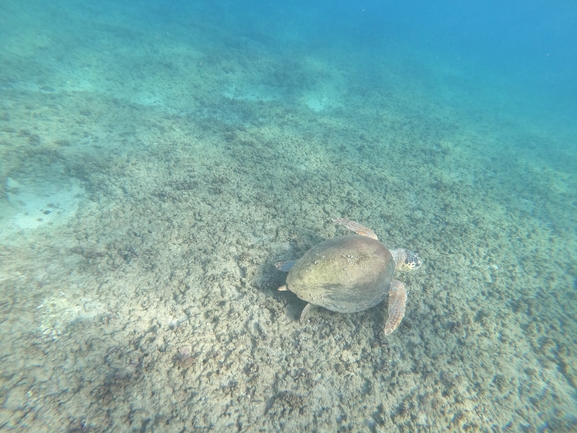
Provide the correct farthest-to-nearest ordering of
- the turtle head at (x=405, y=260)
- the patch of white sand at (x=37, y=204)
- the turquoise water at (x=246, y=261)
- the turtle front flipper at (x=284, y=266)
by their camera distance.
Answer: the patch of white sand at (x=37, y=204), the turtle head at (x=405, y=260), the turtle front flipper at (x=284, y=266), the turquoise water at (x=246, y=261)

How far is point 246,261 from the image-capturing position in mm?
3117

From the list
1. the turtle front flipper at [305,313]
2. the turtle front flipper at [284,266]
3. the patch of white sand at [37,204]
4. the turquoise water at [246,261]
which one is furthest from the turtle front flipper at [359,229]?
the patch of white sand at [37,204]

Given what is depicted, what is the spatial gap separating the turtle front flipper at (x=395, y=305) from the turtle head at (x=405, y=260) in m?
0.36

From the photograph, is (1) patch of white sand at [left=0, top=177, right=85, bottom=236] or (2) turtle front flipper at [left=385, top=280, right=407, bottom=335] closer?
(2) turtle front flipper at [left=385, top=280, right=407, bottom=335]

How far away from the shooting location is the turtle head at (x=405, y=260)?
3076 millimetres

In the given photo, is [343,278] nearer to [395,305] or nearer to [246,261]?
[395,305]

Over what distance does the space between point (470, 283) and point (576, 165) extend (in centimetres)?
872

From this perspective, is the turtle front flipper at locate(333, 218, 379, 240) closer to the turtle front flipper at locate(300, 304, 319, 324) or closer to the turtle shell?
the turtle shell

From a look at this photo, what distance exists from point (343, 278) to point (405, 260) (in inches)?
44.7

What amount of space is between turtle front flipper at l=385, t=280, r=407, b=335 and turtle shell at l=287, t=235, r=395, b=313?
21cm

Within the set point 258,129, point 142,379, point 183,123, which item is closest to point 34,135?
point 183,123

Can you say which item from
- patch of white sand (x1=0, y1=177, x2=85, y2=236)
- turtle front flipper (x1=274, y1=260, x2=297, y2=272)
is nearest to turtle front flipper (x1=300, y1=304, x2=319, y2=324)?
turtle front flipper (x1=274, y1=260, x2=297, y2=272)

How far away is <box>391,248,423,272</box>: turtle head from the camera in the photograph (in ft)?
10.1

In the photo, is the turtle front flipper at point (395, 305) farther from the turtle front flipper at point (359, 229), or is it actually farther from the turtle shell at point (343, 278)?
the turtle front flipper at point (359, 229)
